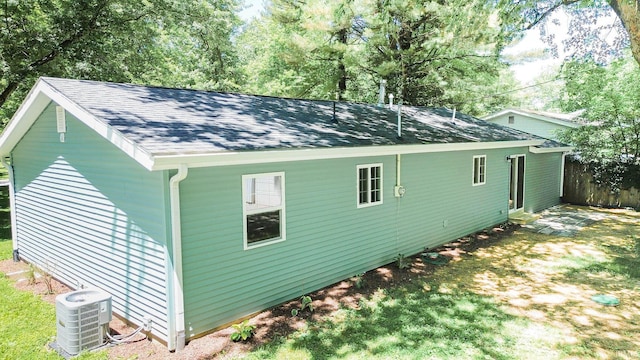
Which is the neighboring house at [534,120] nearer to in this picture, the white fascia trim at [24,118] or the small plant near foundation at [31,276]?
the white fascia trim at [24,118]

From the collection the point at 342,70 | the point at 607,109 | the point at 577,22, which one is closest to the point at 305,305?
the point at 577,22

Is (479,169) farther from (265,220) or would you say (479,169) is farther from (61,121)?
(61,121)

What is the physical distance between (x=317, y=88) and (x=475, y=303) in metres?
17.4

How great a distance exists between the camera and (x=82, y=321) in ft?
15.9

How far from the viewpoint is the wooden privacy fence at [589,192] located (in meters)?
15.0

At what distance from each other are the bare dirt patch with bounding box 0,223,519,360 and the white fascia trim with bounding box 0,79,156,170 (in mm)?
2372

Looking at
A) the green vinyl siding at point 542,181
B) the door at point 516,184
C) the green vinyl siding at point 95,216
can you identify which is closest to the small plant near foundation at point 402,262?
the green vinyl siding at point 95,216

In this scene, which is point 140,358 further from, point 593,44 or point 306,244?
point 593,44

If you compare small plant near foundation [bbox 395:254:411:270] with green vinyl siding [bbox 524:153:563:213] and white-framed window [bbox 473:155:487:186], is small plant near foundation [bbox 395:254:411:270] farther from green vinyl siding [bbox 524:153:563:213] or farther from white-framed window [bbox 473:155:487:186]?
green vinyl siding [bbox 524:153:563:213]

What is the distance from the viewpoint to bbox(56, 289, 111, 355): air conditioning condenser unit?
4.79 metres

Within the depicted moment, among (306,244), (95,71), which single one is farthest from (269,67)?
(306,244)

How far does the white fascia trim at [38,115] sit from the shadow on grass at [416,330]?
312cm

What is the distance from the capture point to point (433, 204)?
9.54m

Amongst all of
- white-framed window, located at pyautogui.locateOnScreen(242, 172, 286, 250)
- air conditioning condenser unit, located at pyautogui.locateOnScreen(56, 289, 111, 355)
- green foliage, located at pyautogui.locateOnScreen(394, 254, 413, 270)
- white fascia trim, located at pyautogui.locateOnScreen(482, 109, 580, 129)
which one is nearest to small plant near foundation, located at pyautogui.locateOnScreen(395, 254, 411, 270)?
green foliage, located at pyautogui.locateOnScreen(394, 254, 413, 270)
